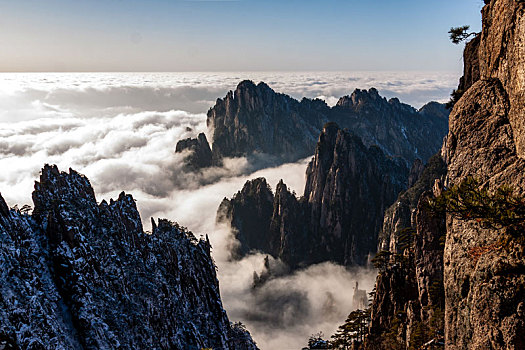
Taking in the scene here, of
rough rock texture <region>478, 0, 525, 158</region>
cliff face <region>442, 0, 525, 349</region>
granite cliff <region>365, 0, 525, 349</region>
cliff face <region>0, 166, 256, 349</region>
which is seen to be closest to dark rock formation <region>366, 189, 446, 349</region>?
granite cliff <region>365, 0, 525, 349</region>

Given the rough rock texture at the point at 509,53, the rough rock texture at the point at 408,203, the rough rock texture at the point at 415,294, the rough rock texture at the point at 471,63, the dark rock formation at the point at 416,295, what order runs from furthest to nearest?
the rough rock texture at the point at 408,203, the rough rock texture at the point at 415,294, the dark rock formation at the point at 416,295, the rough rock texture at the point at 471,63, the rough rock texture at the point at 509,53

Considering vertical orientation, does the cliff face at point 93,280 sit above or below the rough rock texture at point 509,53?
below

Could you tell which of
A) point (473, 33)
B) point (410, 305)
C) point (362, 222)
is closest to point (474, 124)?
point (473, 33)

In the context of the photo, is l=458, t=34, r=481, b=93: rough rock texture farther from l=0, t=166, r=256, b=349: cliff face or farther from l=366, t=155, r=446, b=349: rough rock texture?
l=0, t=166, r=256, b=349: cliff face

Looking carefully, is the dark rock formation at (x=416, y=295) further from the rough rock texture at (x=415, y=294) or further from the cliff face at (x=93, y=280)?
the cliff face at (x=93, y=280)

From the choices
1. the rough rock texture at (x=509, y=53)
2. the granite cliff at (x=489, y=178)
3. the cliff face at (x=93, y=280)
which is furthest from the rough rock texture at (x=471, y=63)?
the cliff face at (x=93, y=280)

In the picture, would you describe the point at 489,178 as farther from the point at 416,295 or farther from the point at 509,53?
the point at 416,295

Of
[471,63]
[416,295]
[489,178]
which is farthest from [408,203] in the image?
[489,178]
